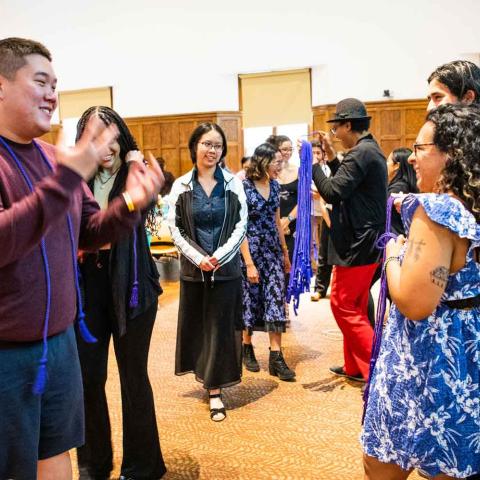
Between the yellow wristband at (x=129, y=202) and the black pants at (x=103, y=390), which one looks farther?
the black pants at (x=103, y=390)

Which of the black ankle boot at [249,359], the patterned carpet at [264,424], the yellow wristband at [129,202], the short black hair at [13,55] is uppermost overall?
the short black hair at [13,55]

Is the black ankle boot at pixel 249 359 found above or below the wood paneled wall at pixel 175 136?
below

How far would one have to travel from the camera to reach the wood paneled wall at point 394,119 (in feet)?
31.7

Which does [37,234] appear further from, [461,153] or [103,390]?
[103,390]

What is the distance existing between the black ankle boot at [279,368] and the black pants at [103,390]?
1.51 meters

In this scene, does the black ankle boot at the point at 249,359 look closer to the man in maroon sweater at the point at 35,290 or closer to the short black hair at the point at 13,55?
the man in maroon sweater at the point at 35,290

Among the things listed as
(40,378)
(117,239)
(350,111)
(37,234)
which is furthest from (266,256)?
(37,234)

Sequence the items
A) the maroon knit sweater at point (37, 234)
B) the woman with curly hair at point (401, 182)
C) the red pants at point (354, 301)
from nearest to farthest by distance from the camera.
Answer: the maroon knit sweater at point (37, 234) < the red pants at point (354, 301) < the woman with curly hair at point (401, 182)

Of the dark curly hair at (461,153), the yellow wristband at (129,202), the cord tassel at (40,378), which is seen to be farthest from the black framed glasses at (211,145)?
the cord tassel at (40,378)

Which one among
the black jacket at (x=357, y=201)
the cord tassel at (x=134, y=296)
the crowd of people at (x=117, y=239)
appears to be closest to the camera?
the crowd of people at (x=117, y=239)

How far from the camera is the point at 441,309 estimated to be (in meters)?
1.52

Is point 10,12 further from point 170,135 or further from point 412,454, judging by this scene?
point 412,454

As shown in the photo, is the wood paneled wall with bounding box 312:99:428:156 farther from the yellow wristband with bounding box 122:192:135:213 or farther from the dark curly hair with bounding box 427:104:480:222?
the yellow wristband with bounding box 122:192:135:213

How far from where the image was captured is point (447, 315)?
59.7 inches
